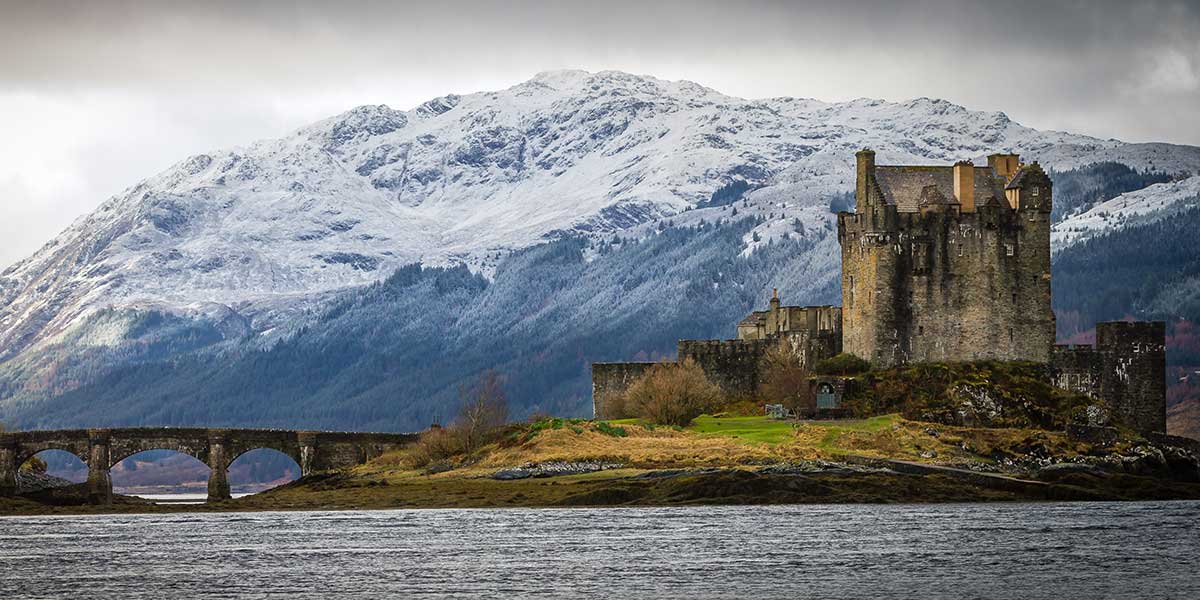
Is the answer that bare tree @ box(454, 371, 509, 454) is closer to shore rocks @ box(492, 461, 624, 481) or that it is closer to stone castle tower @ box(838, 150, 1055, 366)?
shore rocks @ box(492, 461, 624, 481)

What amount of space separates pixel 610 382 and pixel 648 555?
64892mm

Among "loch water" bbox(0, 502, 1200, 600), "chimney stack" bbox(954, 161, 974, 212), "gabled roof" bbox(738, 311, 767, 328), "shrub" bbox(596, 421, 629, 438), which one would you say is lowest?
"loch water" bbox(0, 502, 1200, 600)

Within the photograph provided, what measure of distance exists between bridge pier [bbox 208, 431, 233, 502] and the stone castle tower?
5166 cm

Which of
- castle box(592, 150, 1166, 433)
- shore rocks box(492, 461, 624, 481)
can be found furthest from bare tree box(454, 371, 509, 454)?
castle box(592, 150, 1166, 433)

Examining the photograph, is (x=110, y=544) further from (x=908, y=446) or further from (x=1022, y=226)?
(x=1022, y=226)

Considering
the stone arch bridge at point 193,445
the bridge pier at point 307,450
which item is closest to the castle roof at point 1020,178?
the stone arch bridge at point 193,445

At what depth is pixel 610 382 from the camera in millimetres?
160000

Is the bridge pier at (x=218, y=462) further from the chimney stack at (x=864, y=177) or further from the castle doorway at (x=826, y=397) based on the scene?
the chimney stack at (x=864, y=177)

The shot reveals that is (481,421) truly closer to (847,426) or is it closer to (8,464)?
(847,426)

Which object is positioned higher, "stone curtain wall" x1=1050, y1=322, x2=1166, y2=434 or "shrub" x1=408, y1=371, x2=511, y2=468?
"stone curtain wall" x1=1050, y1=322, x2=1166, y2=434

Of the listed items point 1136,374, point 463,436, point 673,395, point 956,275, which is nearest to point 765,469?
point 673,395

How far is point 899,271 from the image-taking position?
141125mm

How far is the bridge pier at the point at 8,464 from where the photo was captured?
166m

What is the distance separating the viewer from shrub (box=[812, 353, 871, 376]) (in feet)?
466
